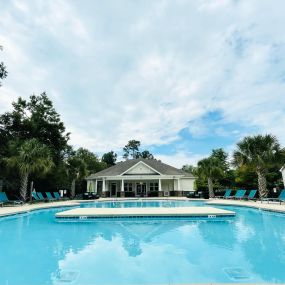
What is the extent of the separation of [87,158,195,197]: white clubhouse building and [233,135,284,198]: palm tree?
12581mm

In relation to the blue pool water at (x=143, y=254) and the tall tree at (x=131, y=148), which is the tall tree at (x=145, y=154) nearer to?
the tall tree at (x=131, y=148)

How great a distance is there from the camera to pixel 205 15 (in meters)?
11.5

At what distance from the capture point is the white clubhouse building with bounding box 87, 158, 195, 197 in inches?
1367

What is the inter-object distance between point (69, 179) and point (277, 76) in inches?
1105

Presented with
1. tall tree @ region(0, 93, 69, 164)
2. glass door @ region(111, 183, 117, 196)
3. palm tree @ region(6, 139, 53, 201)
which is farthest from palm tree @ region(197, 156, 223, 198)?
palm tree @ region(6, 139, 53, 201)

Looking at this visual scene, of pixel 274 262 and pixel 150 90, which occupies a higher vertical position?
pixel 150 90

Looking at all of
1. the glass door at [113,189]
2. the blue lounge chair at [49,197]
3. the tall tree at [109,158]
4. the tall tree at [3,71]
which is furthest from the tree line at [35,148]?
the tall tree at [109,158]

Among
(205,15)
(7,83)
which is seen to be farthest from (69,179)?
(205,15)

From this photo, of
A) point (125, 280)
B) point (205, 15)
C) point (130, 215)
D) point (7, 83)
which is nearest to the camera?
point (125, 280)

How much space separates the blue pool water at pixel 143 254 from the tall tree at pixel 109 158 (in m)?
60.9

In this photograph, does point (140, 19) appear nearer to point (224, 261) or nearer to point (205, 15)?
point (205, 15)

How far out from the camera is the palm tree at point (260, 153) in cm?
2269

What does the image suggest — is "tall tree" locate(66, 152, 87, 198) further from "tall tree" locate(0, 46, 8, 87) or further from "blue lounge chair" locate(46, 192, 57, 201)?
"tall tree" locate(0, 46, 8, 87)

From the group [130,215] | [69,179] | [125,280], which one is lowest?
[125,280]
